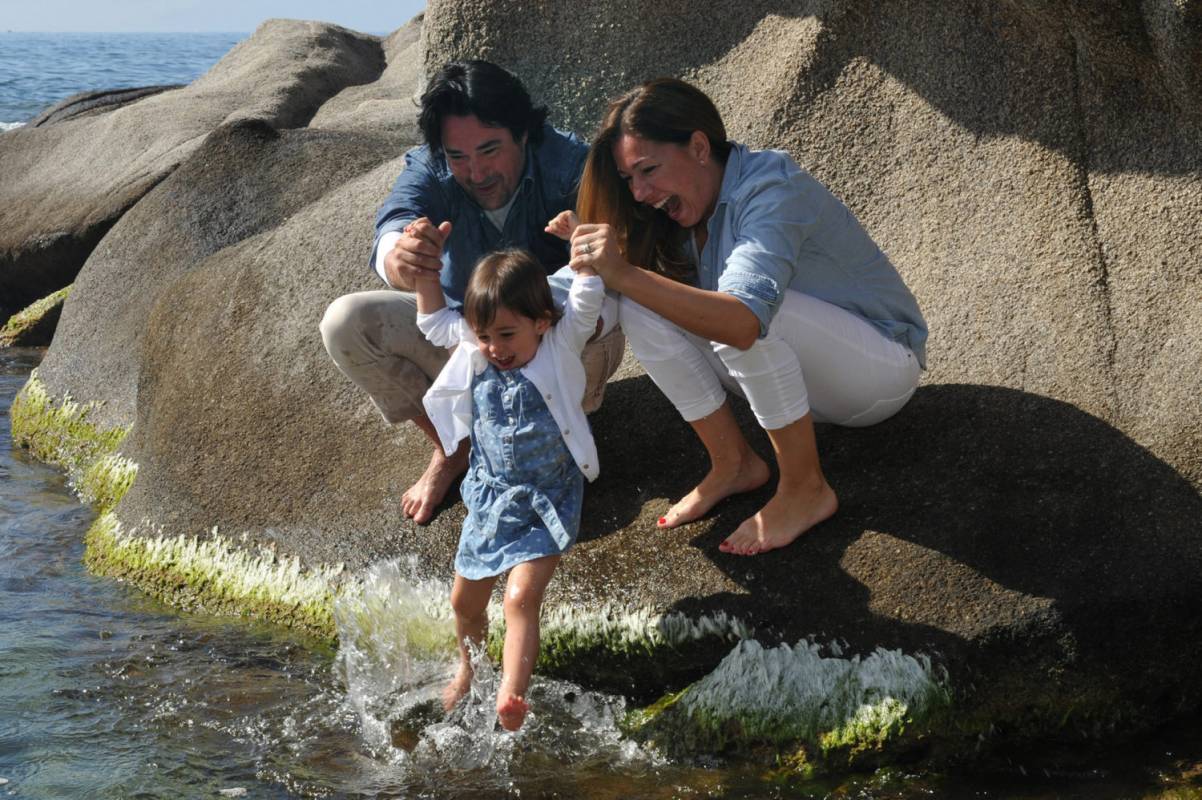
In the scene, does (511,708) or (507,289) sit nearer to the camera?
(511,708)

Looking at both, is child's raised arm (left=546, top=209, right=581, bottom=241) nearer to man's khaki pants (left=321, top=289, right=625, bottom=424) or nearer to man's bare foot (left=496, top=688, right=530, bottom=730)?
man's khaki pants (left=321, top=289, right=625, bottom=424)

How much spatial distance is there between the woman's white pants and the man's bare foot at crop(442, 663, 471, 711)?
1.01 metres

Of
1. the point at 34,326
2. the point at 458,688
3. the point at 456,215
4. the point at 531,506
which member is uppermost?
the point at 456,215

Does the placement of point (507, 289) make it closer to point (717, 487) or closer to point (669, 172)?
point (669, 172)

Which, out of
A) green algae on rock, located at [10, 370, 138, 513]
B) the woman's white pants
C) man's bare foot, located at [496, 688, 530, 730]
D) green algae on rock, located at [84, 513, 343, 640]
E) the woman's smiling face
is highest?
the woman's smiling face

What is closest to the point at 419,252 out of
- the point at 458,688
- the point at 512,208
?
the point at 512,208

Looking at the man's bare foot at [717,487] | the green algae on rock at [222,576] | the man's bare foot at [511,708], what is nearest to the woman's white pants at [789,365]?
the man's bare foot at [717,487]

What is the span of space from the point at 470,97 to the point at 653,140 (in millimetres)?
736

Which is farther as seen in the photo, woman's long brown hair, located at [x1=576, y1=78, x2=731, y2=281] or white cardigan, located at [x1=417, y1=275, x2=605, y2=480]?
woman's long brown hair, located at [x1=576, y1=78, x2=731, y2=281]

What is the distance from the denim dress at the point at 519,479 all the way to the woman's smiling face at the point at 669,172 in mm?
669

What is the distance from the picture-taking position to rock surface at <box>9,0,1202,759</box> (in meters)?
3.92

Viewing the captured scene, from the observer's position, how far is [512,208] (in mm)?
4605

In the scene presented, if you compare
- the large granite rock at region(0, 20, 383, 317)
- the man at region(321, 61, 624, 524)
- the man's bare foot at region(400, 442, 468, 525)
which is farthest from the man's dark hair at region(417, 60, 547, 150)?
the large granite rock at region(0, 20, 383, 317)

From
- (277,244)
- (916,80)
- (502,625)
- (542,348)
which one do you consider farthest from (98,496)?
(916,80)
